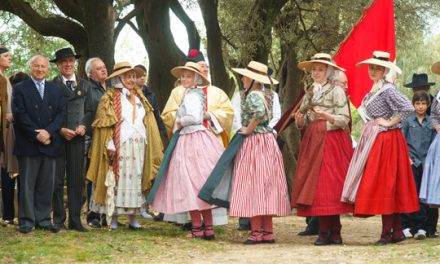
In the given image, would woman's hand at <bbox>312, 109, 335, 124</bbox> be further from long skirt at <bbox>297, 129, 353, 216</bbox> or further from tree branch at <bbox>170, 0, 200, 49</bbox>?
tree branch at <bbox>170, 0, 200, 49</bbox>

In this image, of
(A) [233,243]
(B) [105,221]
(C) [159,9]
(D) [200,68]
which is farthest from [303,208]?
(C) [159,9]

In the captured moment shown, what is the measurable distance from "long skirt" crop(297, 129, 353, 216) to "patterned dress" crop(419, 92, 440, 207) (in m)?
0.86

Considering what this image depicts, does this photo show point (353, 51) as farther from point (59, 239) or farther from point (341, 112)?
point (59, 239)

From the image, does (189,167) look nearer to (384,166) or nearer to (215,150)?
(215,150)

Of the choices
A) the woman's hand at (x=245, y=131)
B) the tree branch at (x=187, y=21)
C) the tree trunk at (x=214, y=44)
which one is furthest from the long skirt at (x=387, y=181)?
the tree branch at (x=187, y=21)

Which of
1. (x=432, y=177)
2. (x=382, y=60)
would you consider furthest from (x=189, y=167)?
(x=432, y=177)

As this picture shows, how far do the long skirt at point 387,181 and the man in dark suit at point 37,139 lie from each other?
→ 3327mm

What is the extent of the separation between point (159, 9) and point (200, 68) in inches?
201

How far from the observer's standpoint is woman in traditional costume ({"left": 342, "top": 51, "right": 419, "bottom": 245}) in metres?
9.33

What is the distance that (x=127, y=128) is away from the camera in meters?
10.5

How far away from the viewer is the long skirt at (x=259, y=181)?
9602mm

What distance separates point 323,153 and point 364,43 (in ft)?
5.61

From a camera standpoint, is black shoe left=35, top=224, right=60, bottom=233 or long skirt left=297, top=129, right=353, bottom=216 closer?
long skirt left=297, top=129, right=353, bottom=216

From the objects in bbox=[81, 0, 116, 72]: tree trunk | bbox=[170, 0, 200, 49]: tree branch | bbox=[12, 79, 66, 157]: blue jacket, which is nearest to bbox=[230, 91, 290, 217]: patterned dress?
bbox=[12, 79, 66, 157]: blue jacket
